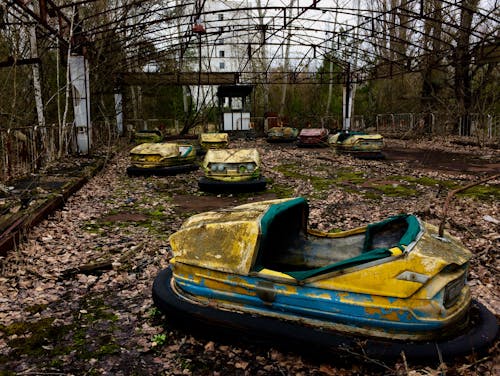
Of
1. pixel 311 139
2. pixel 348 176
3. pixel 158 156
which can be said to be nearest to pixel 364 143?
pixel 348 176

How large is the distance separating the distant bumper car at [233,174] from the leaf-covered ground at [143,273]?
19cm

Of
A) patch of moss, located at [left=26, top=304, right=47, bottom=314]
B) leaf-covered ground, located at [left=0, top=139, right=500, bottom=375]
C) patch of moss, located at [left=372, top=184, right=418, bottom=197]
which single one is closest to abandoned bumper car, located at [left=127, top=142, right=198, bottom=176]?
leaf-covered ground, located at [left=0, top=139, right=500, bottom=375]

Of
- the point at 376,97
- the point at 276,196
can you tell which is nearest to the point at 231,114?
the point at 376,97

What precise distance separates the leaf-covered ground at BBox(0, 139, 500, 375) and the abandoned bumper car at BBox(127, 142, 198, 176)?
366 millimetres

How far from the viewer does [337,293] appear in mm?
2107

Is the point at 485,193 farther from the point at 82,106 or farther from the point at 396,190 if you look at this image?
the point at 82,106

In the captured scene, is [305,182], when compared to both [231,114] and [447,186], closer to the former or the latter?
[447,186]

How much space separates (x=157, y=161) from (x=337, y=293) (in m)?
6.83

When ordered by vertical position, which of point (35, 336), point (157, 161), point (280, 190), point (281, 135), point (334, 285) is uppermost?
point (281, 135)

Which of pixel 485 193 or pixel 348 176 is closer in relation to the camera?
pixel 485 193

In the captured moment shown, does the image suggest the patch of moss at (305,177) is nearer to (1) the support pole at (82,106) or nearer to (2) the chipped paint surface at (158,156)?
(2) the chipped paint surface at (158,156)

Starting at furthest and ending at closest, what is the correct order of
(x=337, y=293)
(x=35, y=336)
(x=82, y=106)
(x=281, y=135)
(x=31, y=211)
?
(x=281, y=135) < (x=82, y=106) < (x=31, y=211) < (x=35, y=336) < (x=337, y=293)

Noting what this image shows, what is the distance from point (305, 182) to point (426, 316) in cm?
583

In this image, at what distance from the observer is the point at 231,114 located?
20266 millimetres
